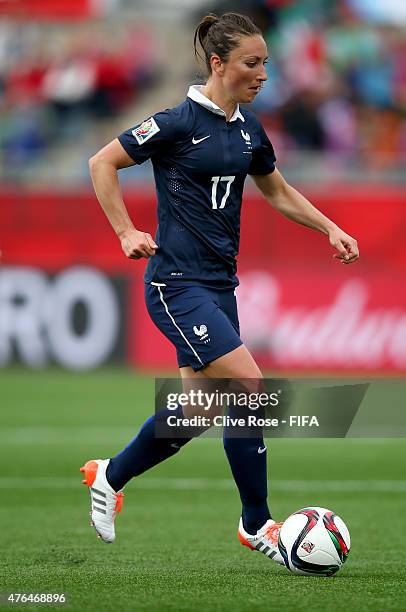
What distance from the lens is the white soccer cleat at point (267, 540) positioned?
5734 millimetres

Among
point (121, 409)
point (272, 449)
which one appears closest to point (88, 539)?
point (272, 449)

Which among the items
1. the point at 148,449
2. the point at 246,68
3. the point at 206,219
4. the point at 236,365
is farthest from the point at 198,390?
the point at 246,68

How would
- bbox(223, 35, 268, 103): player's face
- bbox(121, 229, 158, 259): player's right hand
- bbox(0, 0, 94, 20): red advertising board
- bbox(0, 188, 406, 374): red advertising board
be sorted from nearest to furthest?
bbox(121, 229, 158, 259): player's right hand < bbox(223, 35, 268, 103): player's face < bbox(0, 188, 406, 374): red advertising board < bbox(0, 0, 94, 20): red advertising board

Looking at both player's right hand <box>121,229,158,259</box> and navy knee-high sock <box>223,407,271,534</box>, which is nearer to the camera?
player's right hand <box>121,229,158,259</box>

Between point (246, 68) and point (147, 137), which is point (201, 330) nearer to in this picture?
point (147, 137)

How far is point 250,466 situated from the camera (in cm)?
573

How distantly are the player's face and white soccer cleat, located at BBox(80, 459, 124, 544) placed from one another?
1.84 m

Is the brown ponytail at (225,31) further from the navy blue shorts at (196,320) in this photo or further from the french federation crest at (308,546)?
the french federation crest at (308,546)

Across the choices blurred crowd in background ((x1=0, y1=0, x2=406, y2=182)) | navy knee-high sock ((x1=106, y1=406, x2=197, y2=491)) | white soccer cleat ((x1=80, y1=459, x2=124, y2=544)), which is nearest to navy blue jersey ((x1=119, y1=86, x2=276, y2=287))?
navy knee-high sock ((x1=106, y1=406, x2=197, y2=491))

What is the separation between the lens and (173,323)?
18.5 feet

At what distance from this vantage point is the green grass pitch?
503 centimetres

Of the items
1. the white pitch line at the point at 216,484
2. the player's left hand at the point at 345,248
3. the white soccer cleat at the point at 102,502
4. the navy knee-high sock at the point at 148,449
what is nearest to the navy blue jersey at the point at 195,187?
the player's left hand at the point at 345,248

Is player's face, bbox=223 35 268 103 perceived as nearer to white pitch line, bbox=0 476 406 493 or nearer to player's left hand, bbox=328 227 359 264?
player's left hand, bbox=328 227 359 264

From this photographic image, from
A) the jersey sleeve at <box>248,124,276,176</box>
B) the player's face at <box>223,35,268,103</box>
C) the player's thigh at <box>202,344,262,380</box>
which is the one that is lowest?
the player's thigh at <box>202,344,262,380</box>
